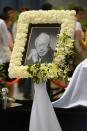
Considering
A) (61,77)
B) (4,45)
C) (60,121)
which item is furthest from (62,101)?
(4,45)

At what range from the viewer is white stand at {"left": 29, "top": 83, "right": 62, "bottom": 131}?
13.4 feet

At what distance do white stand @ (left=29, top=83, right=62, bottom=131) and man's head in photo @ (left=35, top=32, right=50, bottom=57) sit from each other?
0.27 m

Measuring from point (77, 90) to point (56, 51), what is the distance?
61 cm

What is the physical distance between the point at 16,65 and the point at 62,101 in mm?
692

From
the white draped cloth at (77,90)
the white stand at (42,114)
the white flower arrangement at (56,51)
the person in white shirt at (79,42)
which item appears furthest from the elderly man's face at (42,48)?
the person in white shirt at (79,42)

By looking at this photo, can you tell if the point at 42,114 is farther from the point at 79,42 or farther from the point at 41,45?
the point at 79,42

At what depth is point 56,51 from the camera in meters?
4.12

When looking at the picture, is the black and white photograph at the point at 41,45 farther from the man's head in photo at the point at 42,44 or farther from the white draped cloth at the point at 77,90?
the white draped cloth at the point at 77,90

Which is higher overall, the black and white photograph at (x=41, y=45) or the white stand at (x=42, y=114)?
the black and white photograph at (x=41, y=45)

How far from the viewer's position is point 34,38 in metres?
4.30

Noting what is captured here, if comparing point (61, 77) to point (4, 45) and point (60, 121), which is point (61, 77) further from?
point (4, 45)

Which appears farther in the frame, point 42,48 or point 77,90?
point 77,90

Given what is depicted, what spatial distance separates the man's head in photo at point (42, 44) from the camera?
4.20 meters

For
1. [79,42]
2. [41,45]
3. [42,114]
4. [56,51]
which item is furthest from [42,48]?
[79,42]
